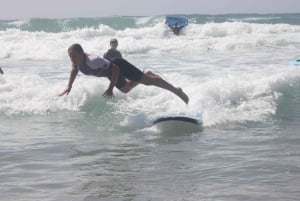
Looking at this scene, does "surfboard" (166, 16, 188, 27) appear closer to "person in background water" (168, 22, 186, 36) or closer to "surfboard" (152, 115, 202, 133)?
"person in background water" (168, 22, 186, 36)

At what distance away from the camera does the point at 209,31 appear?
124ft

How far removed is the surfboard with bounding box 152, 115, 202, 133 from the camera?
26.9 ft

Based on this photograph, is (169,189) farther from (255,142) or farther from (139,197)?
(255,142)

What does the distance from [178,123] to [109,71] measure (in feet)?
4.37

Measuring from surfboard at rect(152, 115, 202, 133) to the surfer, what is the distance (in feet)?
2.46

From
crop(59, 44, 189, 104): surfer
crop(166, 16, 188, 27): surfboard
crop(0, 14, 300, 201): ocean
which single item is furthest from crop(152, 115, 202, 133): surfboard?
crop(166, 16, 188, 27): surfboard

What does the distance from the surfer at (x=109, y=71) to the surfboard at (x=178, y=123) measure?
2.46 ft

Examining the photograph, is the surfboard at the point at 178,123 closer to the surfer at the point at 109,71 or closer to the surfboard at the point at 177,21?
the surfer at the point at 109,71

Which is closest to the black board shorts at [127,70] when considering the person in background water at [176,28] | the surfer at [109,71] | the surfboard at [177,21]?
the surfer at [109,71]

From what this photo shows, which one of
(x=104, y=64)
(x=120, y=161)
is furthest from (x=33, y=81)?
(x=120, y=161)

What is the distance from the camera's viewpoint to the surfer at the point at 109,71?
7.81m

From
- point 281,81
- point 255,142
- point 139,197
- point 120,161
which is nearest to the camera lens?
point 139,197

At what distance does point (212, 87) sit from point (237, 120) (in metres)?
2.37

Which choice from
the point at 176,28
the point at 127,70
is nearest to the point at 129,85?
the point at 127,70
